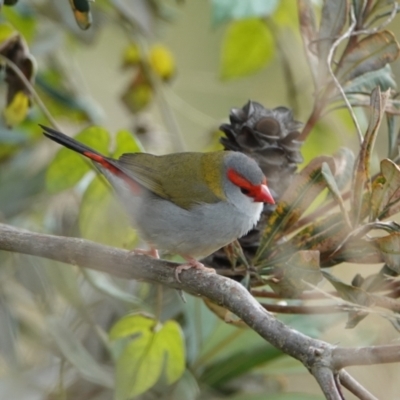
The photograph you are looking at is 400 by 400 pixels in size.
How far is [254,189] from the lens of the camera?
2135mm

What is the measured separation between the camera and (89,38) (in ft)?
9.98

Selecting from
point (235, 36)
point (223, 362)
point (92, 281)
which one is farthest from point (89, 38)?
point (223, 362)

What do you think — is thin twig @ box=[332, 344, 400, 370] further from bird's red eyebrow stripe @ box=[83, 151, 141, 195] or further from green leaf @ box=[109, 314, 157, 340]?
bird's red eyebrow stripe @ box=[83, 151, 141, 195]

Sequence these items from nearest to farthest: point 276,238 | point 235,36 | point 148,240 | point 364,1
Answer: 1. point 276,238
2. point 364,1
3. point 148,240
4. point 235,36

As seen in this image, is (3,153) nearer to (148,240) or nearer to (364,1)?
(148,240)

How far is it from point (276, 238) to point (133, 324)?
18.4 inches

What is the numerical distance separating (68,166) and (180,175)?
369 millimetres

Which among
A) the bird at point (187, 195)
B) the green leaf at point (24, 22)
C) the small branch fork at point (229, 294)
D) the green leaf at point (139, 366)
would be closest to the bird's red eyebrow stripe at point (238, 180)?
the bird at point (187, 195)

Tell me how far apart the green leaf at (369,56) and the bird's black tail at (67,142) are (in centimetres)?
77

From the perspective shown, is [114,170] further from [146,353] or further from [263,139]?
[146,353]

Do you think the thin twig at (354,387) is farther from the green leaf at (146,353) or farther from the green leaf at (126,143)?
the green leaf at (126,143)

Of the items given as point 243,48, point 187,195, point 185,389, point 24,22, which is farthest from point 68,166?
point 243,48

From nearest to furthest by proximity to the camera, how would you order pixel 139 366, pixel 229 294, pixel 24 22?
pixel 229 294
pixel 139 366
pixel 24 22

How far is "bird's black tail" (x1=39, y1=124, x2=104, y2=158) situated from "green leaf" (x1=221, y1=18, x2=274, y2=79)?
103 cm
